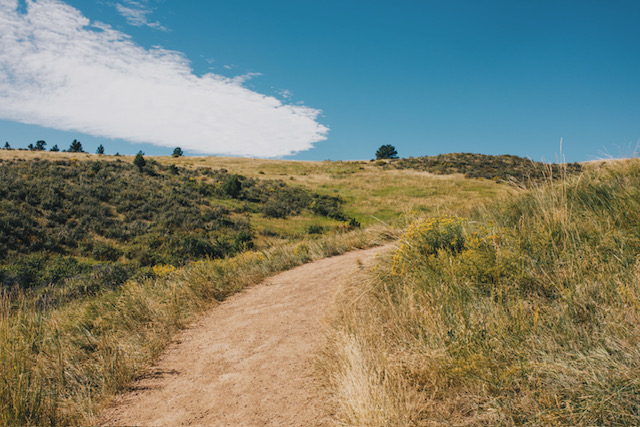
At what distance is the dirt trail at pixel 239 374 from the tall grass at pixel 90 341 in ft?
1.09

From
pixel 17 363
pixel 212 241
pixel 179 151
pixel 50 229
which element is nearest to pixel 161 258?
pixel 212 241

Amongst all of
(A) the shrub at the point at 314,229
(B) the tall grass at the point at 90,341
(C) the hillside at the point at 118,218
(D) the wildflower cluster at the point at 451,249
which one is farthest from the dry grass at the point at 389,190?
(D) the wildflower cluster at the point at 451,249

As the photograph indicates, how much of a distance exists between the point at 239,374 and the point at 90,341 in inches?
113

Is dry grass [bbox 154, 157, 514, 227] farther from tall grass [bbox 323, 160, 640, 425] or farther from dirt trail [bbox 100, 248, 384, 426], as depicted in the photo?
tall grass [bbox 323, 160, 640, 425]

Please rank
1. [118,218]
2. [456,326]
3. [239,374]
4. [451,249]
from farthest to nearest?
[118,218], [451,249], [239,374], [456,326]

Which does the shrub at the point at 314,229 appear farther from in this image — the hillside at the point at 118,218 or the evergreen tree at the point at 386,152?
the evergreen tree at the point at 386,152

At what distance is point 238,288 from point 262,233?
1807 centimetres

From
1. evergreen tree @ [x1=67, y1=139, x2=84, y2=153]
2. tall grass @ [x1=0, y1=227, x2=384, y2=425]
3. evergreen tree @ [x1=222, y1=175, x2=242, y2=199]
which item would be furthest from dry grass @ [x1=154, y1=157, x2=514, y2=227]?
evergreen tree @ [x1=67, y1=139, x2=84, y2=153]

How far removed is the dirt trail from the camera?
10.3 feet

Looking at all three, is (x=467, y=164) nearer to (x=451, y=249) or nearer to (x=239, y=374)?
(x=451, y=249)

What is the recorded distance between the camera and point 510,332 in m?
2.77

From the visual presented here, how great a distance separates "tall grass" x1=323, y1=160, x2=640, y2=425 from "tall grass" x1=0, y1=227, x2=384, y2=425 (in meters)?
2.71

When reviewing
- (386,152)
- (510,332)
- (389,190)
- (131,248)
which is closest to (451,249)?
(510,332)

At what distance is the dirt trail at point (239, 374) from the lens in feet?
10.3
